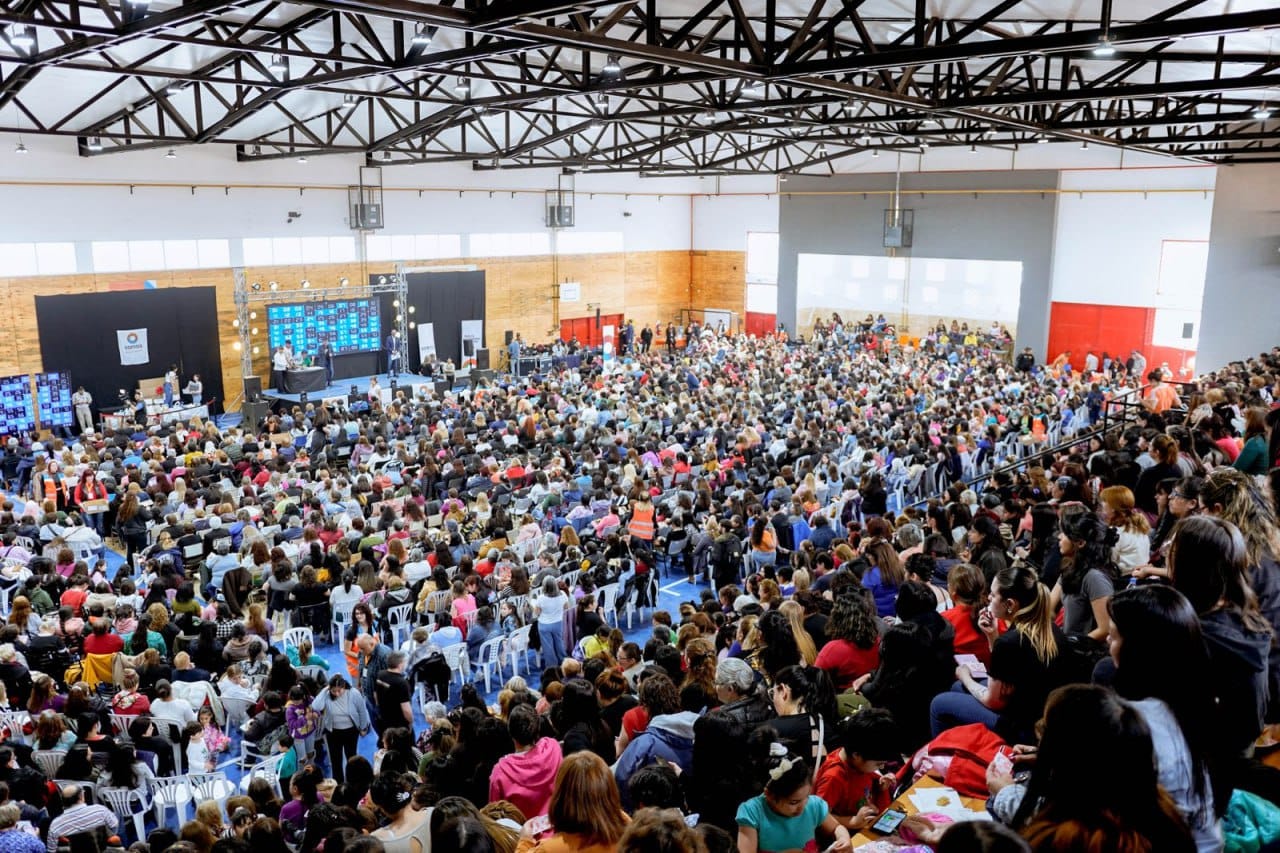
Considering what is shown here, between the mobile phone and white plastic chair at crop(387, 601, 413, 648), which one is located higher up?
the mobile phone

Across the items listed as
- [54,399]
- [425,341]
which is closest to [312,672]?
[54,399]

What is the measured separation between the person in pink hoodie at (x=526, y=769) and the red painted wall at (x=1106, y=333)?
26299 millimetres

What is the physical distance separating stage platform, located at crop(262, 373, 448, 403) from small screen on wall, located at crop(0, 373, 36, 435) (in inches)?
203

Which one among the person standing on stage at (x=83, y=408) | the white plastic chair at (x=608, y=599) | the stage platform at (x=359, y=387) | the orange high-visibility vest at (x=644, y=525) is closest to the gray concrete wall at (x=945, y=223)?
the stage platform at (x=359, y=387)

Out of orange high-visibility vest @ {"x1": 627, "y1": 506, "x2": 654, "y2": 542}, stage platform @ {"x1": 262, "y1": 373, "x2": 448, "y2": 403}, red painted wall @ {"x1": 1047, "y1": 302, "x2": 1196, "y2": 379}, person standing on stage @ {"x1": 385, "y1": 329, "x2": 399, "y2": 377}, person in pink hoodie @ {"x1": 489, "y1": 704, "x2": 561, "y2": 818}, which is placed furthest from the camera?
person standing on stage @ {"x1": 385, "y1": 329, "x2": 399, "y2": 377}

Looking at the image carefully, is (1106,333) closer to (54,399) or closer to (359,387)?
(359,387)

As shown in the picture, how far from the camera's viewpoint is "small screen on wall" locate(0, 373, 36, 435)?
2050 centimetres

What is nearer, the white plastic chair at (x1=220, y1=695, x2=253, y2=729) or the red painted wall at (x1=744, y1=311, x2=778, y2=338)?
the white plastic chair at (x1=220, y1=695, x2=253, y2=729)

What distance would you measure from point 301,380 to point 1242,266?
23615 mm

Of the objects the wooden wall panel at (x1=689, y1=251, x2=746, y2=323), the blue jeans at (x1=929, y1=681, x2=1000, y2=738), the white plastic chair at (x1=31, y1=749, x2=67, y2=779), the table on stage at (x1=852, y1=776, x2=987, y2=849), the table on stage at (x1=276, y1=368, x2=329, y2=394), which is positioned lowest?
the white plastic chair at (x1=31, y1=749, x2=67, y2=779)

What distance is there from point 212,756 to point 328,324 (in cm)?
2053

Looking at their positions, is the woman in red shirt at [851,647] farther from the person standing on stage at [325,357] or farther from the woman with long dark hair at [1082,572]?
the person standing on stage at [325,357]

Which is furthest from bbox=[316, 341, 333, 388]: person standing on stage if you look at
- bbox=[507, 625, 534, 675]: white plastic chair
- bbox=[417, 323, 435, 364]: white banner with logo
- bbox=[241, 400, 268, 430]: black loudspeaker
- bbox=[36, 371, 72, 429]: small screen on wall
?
bbox=[507, 625, 534, 675]: white plastic chair

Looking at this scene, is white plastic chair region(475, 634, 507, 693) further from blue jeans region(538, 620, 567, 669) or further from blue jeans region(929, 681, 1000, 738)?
blue jeans region(929, 681, 1000, 738)
